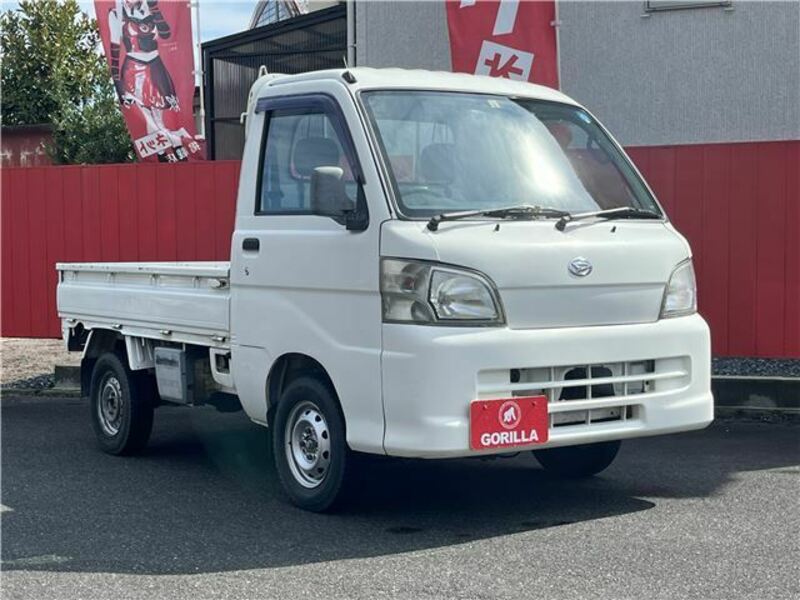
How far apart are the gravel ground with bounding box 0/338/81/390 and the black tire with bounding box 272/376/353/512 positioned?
5745 mm

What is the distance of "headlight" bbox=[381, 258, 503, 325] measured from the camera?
5.73 m

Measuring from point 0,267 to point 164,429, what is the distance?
14.9 ft

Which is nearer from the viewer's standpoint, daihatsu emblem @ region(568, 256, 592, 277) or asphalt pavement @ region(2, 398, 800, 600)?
asphalt pavement @ region(2, 398, 800, 600)

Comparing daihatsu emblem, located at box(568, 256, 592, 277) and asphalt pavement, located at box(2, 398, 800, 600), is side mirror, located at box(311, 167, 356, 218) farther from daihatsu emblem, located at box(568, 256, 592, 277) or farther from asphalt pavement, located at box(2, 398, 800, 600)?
asphalt pavement, located at box(2, 398, 800, 600)

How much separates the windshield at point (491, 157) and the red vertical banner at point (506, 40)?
213 inches

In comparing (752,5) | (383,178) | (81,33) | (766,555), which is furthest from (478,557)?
(81,33)

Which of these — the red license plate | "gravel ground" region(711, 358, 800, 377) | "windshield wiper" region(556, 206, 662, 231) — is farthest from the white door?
"gravel ground" region(711, 358, 800, 377)

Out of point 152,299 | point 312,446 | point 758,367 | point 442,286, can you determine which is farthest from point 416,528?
point 758,367

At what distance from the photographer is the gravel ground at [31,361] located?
11.8 metres

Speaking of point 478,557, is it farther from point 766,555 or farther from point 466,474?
point 466,474

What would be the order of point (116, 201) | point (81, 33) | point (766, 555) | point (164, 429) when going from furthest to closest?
point (81, 33)
point (116, 201)
point (164, 429)
point (766, 555)

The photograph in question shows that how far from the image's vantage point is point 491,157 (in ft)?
21.2

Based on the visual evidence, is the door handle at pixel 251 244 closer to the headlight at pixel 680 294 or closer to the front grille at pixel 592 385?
the front grille at pixel 592 385

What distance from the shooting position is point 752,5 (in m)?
12.7
